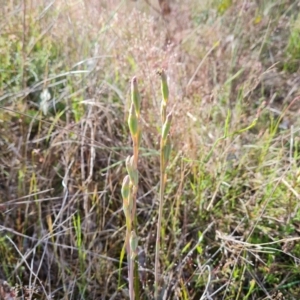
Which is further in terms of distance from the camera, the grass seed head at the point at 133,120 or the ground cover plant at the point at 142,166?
the ground cover plant at the point at 142,166

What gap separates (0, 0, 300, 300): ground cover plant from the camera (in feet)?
3.51

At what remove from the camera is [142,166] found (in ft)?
4.26

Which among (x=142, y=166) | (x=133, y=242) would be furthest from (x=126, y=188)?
(x=142, y=166)

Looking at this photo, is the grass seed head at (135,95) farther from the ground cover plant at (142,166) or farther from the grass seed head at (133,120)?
the ground cover plant at (142,166)

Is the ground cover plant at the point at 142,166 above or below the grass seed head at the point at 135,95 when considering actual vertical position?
below

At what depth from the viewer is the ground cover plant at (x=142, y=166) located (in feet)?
3.51

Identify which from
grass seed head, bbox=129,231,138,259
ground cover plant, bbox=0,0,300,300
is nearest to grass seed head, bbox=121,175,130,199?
grass seed head, bbox=129,231,138,259

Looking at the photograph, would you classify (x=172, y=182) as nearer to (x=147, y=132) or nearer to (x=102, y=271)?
(x=147, y=132)

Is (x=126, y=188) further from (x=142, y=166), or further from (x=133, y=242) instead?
(x=142, y=166)

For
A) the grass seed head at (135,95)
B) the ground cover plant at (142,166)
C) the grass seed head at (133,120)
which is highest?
the grass seed head at (135,95)

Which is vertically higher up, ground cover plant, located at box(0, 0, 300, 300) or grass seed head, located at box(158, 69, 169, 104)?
grass seed head, located at box(158, 69, 169, 104)

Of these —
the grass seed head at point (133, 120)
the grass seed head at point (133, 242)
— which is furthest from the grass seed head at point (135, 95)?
the grass seed head at point (133, 242)

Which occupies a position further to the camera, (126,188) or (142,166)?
(142,166)

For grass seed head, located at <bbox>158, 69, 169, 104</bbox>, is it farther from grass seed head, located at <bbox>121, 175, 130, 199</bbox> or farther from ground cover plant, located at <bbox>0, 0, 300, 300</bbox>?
ground cover plant, located at <bbox>0, 0, 300, 300</bbox>
